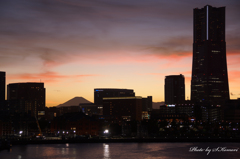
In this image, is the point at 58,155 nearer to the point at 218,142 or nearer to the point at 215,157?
the point at 215,157

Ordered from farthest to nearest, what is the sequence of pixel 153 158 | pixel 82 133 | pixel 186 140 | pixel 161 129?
1. pixel 161 129
2. pixel 82 133
3. pixel 186 140
4. pixel 153 158

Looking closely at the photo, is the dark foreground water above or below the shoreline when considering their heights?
below

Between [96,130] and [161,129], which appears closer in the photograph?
[96,130]

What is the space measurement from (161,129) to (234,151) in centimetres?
6419

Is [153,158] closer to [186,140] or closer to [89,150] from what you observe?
[89,150]

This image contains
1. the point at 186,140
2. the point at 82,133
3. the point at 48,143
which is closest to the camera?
the point at 48,143

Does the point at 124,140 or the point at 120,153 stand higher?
the point at 124,140

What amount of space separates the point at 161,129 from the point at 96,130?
33.6 metres

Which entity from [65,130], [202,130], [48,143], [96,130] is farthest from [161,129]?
[48,143]

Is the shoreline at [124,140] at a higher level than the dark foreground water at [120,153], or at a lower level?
higher

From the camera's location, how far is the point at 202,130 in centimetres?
17850

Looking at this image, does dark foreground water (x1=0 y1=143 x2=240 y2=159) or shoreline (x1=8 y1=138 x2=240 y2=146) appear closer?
dark foreground water (x1=0 y1=143 x2=240 y2=159)

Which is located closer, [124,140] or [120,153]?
[120,153]

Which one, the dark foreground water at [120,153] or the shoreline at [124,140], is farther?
the shoreline at [124,140]
